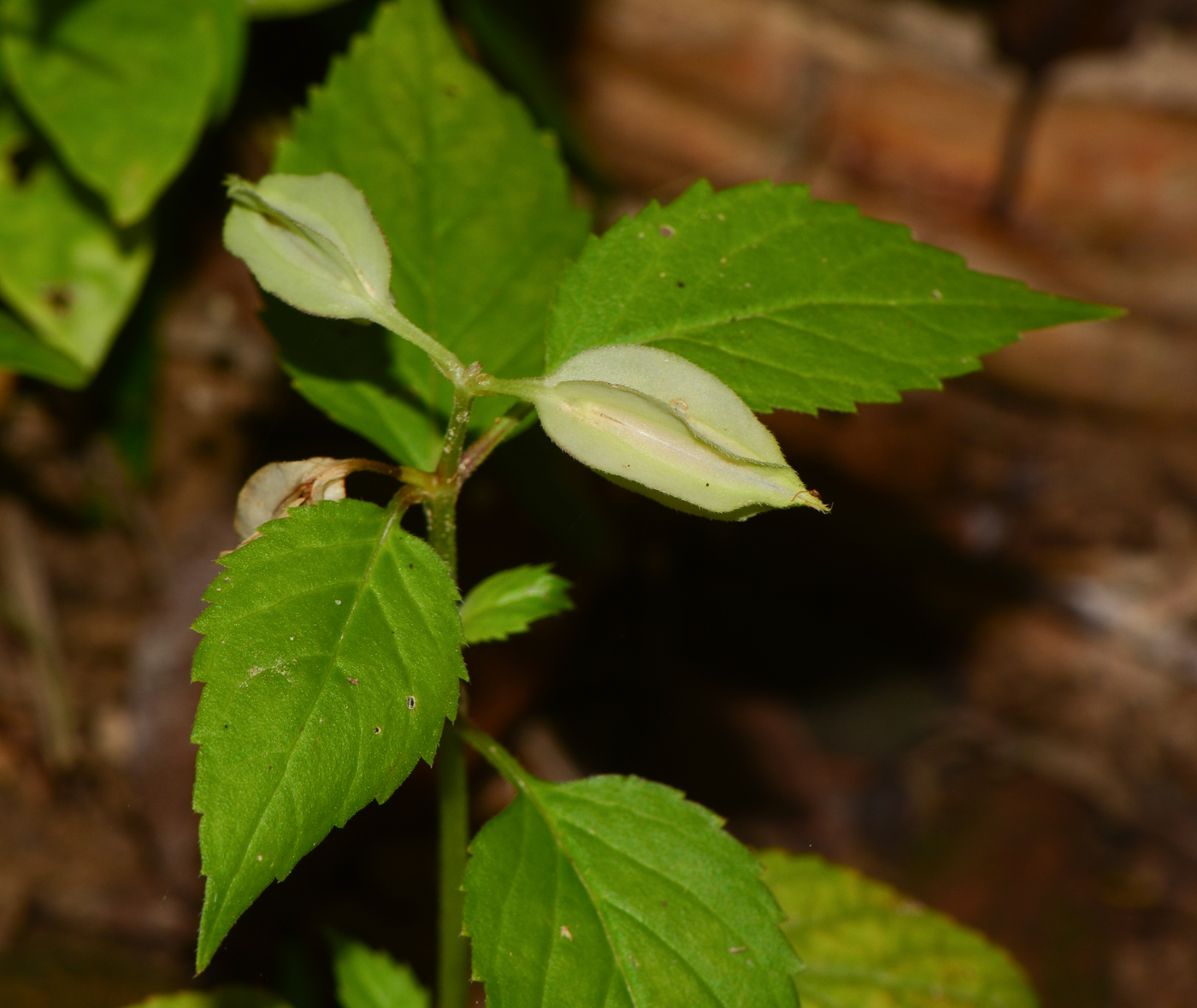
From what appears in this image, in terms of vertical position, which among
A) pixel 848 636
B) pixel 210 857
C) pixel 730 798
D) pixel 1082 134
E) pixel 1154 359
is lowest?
pixel 730 798

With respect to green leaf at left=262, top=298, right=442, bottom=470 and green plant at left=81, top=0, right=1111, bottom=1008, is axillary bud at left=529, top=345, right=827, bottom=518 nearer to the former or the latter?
green plant at left=81, top=0, right=1111, bottom=1008

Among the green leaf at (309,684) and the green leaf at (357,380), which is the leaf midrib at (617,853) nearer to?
the green leaf at (309,684)

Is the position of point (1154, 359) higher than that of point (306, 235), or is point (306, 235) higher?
point (306, 235)

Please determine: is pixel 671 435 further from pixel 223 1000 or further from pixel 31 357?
pixel 31 357

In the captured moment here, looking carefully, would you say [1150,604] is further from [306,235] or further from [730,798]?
[306,235]

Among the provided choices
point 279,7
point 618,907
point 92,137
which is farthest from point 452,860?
point 279,7

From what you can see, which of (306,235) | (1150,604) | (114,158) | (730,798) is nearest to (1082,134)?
(1150,604)
